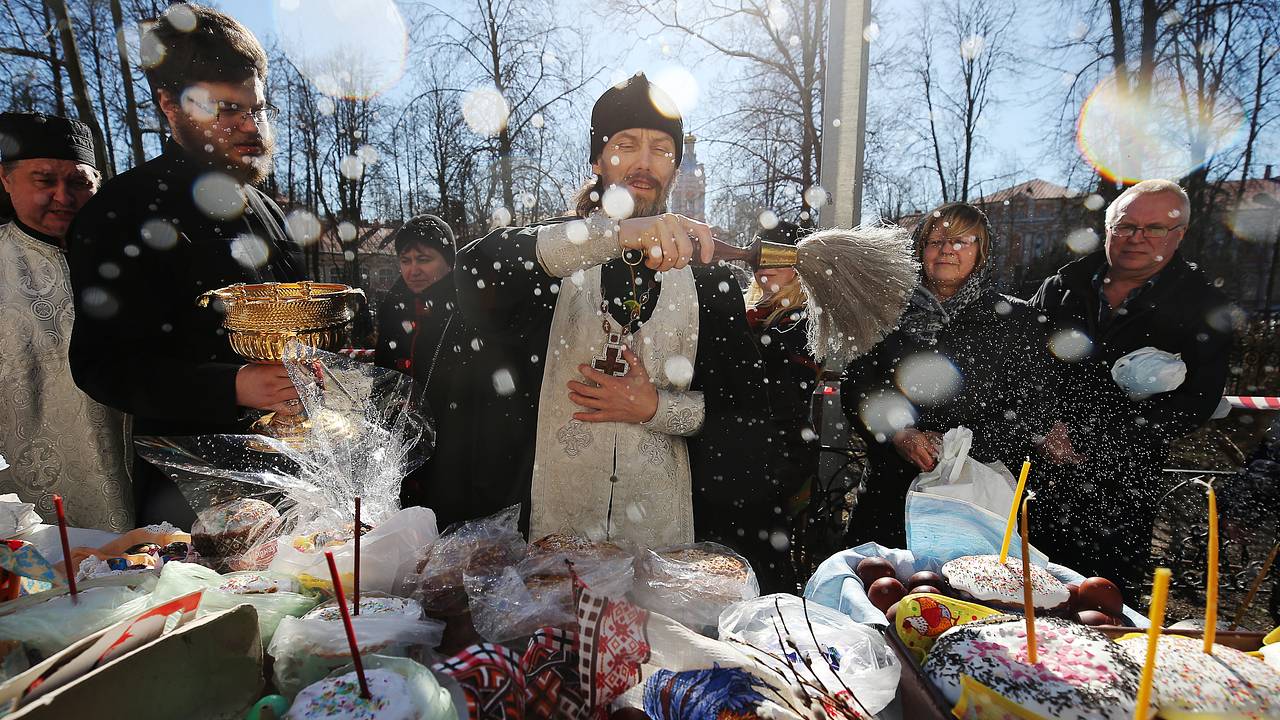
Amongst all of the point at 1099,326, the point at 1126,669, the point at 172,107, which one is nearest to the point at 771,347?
the point at 1126,669

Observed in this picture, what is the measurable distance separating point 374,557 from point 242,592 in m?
0.22

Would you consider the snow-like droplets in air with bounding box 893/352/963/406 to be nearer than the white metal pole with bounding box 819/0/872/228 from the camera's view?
Yes

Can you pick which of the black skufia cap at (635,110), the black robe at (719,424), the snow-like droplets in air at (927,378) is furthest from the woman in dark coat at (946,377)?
the black skufia cap at (635,110)

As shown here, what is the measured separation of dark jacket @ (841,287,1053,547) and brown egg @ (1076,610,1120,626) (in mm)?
1155

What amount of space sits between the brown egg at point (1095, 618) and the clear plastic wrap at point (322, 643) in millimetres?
1244

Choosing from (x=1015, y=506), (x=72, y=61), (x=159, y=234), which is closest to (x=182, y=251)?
(x=159, y=234)

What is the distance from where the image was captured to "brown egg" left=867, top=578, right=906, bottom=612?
124 cm

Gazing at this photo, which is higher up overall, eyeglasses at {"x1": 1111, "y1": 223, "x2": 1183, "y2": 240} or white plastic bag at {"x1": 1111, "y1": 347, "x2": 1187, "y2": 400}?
eyeglasses at {"x1": 1111, "y1": 223, "x2": 1183, "y2": 240}

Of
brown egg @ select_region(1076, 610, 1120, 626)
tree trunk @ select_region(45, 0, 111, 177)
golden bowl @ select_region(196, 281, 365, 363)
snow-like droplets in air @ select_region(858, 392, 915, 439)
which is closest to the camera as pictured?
brown egg @ select_region(1076, 610, 1120, 626)

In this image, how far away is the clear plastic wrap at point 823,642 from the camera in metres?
0.96

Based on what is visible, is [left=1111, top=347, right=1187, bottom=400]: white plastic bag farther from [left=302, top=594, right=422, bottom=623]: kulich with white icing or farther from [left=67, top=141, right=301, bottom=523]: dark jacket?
[left=67, top=141, right=301, bottom=523]: dark jacket

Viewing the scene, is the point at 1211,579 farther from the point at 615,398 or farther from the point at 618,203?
the point at 618,203

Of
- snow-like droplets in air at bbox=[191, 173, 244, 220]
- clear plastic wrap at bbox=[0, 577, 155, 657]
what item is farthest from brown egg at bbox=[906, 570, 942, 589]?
snow-like droplets in air at bbox=[191, 173, 244, 220]

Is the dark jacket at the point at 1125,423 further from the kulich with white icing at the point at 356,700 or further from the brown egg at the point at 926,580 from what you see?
the kulich with white icing at the point at 356,700
